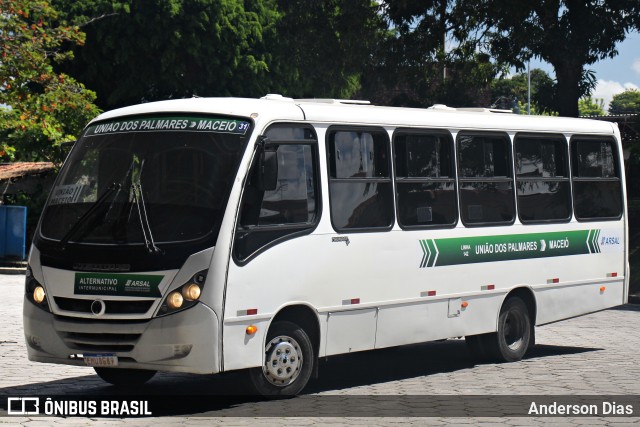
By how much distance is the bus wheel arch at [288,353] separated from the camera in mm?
11023

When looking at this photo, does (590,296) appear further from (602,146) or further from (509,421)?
(509,421)

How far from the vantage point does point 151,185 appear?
35.8ft

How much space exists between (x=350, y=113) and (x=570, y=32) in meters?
19.5

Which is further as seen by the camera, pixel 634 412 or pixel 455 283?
pixel 455 283

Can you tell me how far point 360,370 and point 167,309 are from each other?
12.9 ft

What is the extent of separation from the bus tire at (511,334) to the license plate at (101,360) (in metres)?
5.31

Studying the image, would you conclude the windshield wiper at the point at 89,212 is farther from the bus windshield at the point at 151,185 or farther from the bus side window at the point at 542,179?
the bus side window at the point at 542,179

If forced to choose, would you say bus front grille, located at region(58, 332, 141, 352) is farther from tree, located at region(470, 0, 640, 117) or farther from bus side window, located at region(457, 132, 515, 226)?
tree, located at region(470, 0, 640, 117)

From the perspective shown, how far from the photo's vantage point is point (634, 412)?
10.5 meters

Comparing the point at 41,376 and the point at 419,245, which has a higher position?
the point at 419,245

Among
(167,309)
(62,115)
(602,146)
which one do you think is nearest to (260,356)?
(167,309)

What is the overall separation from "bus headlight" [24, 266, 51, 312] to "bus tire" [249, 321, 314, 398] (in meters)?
1.93

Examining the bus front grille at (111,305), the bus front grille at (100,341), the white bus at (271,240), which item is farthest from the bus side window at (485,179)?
the bus front grille at (100,341)

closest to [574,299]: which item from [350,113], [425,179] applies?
[425,179]
